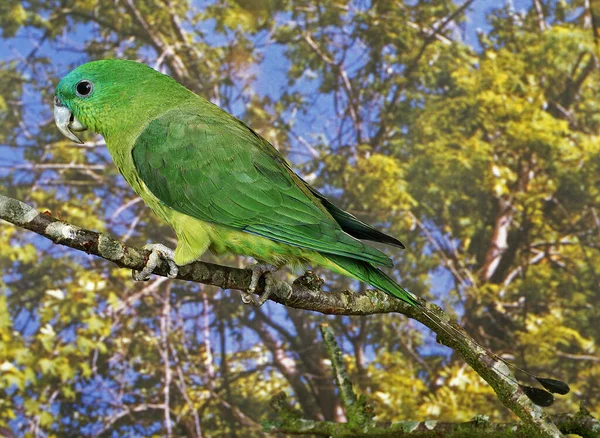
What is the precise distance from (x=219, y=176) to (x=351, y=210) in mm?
1810

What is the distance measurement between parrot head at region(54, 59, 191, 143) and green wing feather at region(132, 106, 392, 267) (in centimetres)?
6

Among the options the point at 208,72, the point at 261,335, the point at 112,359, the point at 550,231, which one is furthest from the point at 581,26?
the point at 112,359

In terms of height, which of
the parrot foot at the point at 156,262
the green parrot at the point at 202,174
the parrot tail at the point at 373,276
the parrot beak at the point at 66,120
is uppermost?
the parrot beak at the point at 66,120

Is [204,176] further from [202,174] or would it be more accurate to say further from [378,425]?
[378,425]

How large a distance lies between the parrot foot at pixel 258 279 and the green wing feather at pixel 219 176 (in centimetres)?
5

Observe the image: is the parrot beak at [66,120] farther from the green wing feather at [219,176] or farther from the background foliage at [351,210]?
the background foliage at [351,210]

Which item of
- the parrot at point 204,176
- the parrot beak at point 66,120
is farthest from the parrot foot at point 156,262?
the parrot beak at point 66,120

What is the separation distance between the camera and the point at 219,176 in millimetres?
1096

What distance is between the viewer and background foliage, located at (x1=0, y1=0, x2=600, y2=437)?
2791 millimetres

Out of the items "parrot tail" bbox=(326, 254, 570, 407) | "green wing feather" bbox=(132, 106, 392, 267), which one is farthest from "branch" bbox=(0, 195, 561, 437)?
"green wing feather" bbox=(132, 106, 392, 267)

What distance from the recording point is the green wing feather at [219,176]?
41.8 inches

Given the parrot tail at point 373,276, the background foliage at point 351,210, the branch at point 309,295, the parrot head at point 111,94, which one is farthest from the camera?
the background foliage at point 351,210

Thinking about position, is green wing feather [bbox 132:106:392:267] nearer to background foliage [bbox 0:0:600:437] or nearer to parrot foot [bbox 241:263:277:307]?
parrot foot [bbox 241:263:277:307]

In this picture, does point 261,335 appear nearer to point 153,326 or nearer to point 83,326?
point 153,326
